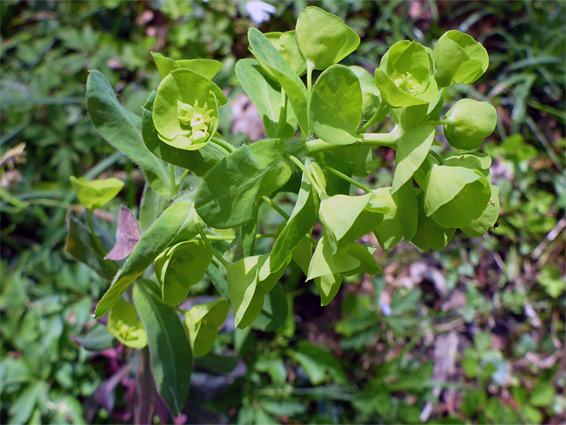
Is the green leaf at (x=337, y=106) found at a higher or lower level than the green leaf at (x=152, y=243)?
higher

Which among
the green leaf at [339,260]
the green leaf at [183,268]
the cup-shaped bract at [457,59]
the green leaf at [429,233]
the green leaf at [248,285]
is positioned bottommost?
the green leaf at [183,268]

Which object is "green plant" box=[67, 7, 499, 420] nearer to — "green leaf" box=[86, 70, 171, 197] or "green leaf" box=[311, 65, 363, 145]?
"green leaf" box=[311, 65, 363, 145]

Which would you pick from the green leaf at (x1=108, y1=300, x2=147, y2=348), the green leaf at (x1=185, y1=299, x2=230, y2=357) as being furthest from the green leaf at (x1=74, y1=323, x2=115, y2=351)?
the green leaf at (x1=185, y1=299, x2=230, y2=357)

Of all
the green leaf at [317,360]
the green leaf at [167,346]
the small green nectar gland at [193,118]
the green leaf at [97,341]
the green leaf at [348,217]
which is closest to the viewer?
the green leaf at [348,217]

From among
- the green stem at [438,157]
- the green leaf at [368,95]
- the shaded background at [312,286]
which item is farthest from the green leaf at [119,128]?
the shaded background at [312,286]

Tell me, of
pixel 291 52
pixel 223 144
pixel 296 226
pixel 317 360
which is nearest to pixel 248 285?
pixel 296 226

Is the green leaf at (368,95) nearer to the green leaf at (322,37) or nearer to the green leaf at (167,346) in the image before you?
the green leaf at (322,37)

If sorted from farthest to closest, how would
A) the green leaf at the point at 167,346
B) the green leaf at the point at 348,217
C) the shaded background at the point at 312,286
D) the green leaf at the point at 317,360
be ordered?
the green leaf at the point at 317,360 → the shaded background at the point at 312,286 → the green leaf at the point at 167,346 → the green leaf at the point at 348,217

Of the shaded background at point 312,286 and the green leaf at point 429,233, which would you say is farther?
the shaded background at point 312,286
